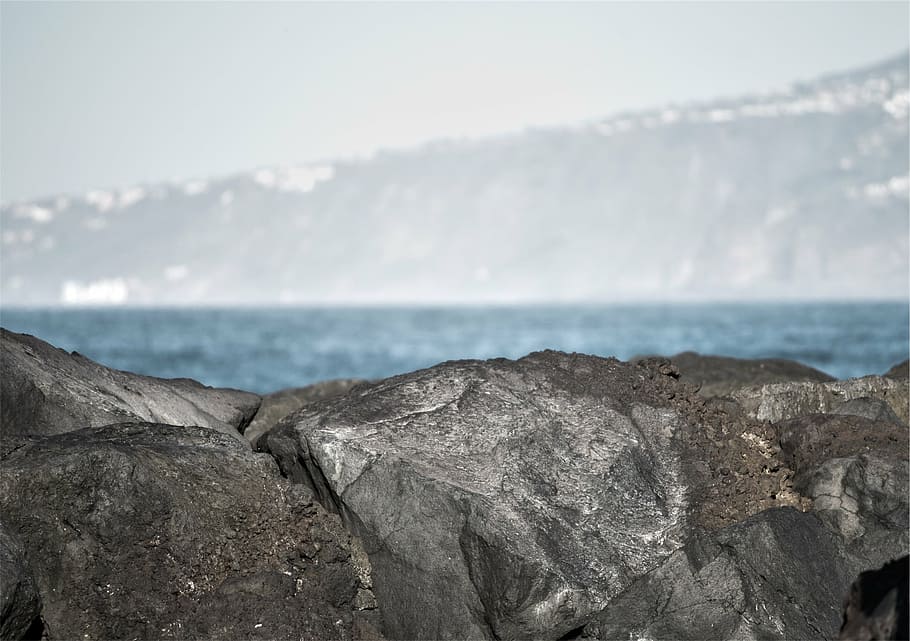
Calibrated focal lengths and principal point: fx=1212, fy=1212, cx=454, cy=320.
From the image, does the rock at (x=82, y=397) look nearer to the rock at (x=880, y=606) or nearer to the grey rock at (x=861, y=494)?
the grey rock at (x=861, y=494)

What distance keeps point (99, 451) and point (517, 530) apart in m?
2.19

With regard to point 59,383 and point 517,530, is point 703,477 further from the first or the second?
point 59,383

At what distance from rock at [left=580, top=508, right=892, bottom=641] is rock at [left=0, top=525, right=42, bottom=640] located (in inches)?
107

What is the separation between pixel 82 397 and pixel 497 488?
2.68 m

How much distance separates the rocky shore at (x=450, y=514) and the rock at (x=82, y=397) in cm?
2

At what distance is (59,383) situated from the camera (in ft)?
24.1

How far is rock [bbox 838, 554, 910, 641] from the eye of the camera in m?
4.04

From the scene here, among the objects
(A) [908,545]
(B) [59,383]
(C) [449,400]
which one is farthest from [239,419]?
(A) [908,545]

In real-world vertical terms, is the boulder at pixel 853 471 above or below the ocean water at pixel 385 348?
above

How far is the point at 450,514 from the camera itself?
631 cm

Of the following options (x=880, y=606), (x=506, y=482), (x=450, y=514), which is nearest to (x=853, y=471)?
(x=506, y=482)

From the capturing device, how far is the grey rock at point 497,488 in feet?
20.3

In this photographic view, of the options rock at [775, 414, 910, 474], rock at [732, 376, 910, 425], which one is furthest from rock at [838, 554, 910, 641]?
rock at [732, 376, 910, 425]

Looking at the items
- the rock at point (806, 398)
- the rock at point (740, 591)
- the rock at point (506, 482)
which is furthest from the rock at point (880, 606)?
the rock at point (806, 398)
